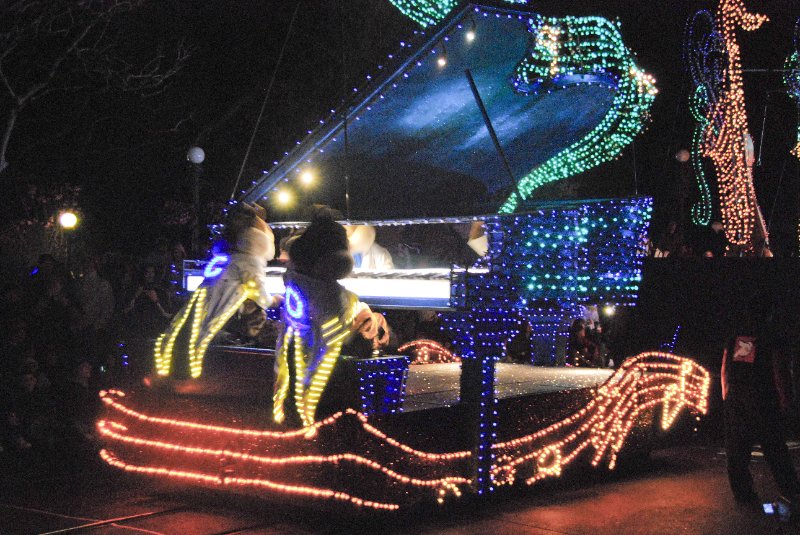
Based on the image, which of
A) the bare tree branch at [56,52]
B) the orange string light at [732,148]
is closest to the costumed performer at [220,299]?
the orange string light at [732,148]

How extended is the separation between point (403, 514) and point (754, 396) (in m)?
2.83

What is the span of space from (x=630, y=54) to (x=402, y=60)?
1.93 metres

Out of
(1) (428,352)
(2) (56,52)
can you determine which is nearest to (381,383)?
(1) (428,352)

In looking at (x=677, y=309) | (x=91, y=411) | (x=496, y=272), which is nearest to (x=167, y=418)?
(x=91, y=411)

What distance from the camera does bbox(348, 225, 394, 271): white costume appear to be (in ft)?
28.4

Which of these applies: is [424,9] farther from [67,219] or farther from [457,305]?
[67,219]

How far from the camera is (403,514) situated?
664cm

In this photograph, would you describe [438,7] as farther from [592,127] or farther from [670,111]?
[670,111]

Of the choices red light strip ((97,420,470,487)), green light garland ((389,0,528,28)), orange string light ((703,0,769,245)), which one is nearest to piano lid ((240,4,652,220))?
green light garland ((389,0,528,28))

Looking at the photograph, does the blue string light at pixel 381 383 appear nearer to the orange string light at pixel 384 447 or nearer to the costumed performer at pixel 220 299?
the orange string light at pixel 384 447

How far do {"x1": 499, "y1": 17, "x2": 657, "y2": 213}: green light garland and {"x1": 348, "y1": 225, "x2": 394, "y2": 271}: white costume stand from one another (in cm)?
136

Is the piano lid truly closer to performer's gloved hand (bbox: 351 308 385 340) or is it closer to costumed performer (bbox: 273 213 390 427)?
costumed performer (bbox: 273 213 390 427)

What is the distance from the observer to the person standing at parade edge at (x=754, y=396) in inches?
273

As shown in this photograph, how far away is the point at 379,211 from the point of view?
909 centimetres
